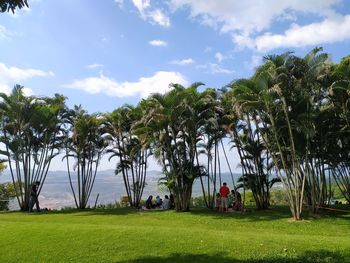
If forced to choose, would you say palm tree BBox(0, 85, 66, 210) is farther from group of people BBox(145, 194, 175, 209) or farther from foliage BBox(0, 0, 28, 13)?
foliage BBox(0, 0, 28, 13)

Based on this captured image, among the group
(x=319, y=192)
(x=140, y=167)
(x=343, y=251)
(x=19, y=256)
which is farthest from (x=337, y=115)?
(x=19, y=256)

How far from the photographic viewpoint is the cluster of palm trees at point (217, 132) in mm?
17641

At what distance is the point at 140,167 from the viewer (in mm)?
27625

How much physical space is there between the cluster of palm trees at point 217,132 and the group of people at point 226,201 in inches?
39.2

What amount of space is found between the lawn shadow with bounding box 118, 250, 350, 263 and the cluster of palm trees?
832 centimetres

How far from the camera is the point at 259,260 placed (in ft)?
29.2

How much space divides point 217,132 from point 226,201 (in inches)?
150

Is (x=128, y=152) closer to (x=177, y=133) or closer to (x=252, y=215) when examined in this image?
(x=177, y=133)

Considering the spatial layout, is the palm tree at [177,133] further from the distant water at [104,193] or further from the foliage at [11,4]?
the foliage at [11,4]

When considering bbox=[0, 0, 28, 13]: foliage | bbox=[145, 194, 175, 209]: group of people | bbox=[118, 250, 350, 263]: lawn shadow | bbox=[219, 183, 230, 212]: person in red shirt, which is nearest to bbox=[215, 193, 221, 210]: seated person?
bbox=[219, 183, 230, 212]: person in red shirt

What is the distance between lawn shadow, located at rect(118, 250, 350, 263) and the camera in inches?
347

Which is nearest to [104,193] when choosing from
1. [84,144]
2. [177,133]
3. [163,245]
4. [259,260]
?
[84,144]

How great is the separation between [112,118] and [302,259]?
62.4ft

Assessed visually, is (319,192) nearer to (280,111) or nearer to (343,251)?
(280,111)
